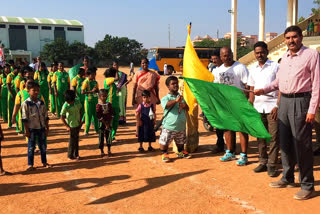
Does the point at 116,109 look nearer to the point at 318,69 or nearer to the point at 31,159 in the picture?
the point at 31,159

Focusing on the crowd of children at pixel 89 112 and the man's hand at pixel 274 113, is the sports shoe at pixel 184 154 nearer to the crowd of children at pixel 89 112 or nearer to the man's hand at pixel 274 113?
the crowd of children at pixel 89 112

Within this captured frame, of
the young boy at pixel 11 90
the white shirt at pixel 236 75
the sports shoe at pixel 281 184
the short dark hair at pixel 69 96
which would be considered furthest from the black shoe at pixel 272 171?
the young boy at pixel 11 90

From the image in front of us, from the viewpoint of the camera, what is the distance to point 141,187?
4.56m

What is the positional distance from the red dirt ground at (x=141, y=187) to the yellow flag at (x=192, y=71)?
1122 millimetres

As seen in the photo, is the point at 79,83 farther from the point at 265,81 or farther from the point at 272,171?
the point at 272,171

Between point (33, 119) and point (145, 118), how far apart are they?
216cm

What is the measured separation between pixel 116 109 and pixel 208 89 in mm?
3093

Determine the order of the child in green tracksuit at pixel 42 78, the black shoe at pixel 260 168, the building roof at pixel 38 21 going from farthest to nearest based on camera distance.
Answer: the building roof at pixel 38 21
the child in green tracksuit at pixel 42 78
the black shoe at pixel 260 168

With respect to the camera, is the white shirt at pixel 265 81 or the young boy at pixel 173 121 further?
the young boy at pixel 173 121

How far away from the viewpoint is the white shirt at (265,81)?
4770 mm

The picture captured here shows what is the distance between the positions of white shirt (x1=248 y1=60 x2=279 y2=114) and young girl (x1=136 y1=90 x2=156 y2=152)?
7.35 feet

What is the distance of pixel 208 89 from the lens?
4.54 metres

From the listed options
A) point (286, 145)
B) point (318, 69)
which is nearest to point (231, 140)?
point (286, 145)

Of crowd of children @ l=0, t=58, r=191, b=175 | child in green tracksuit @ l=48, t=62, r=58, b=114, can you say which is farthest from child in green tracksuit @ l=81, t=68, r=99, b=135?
child in green tracksuit @ l=48, t=62, r=58, b=114
